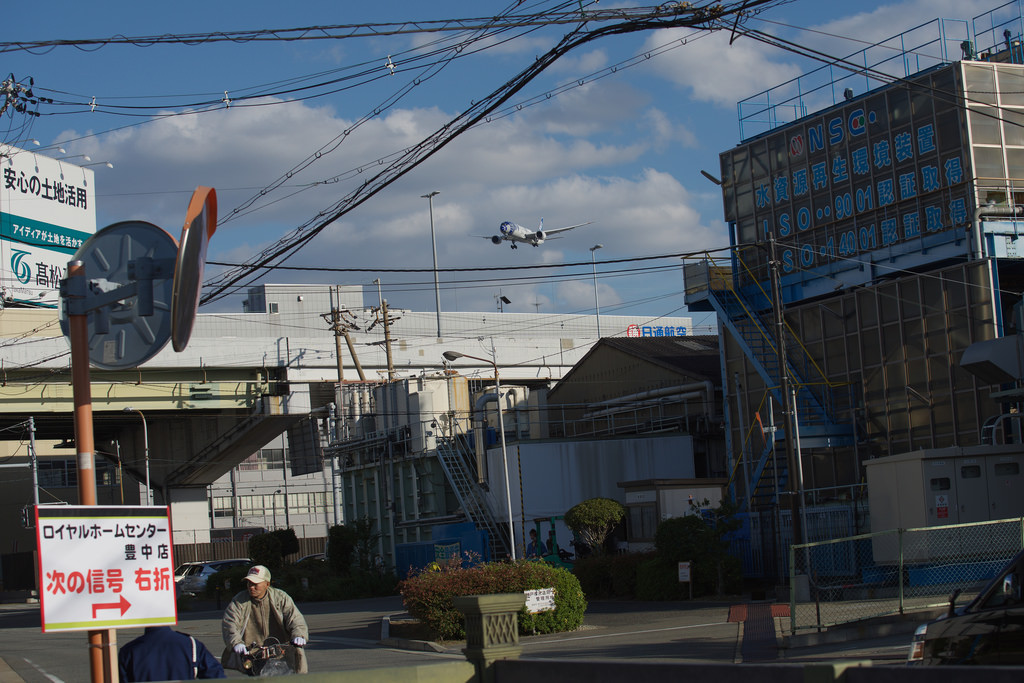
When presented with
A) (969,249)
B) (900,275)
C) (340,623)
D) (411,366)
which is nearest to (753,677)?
(340,623)

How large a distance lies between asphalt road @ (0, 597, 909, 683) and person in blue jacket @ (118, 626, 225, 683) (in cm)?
134

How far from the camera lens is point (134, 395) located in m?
47.6

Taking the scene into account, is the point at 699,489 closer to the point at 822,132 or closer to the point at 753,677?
the point at 822,132

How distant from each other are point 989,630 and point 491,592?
44.9ft

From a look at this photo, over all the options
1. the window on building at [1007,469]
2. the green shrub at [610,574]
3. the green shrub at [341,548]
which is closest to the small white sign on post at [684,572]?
the green shrub at [610,574]

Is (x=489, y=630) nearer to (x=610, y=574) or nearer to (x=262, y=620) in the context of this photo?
(x=262, y=620)

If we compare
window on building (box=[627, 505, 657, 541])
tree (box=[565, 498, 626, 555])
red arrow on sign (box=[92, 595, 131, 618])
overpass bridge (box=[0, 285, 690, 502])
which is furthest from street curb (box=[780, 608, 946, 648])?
overpass bridge (box=[0, 285, 690, 502])

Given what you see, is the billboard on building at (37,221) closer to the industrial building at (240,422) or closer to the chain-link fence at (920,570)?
the industrial building at (240,422)

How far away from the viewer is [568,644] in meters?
20.2

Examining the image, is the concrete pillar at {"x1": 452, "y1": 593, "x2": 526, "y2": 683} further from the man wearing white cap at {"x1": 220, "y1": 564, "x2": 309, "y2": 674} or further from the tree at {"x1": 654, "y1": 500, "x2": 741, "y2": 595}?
the tree at {"x1": 654, "y1": 500, "x2": 741, "y2": 595}

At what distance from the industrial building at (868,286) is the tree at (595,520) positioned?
415 cm

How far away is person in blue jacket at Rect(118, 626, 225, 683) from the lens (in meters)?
8.56

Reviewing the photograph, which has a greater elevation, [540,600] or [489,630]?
[489,630]

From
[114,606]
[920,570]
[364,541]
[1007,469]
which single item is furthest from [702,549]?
[114,606]
